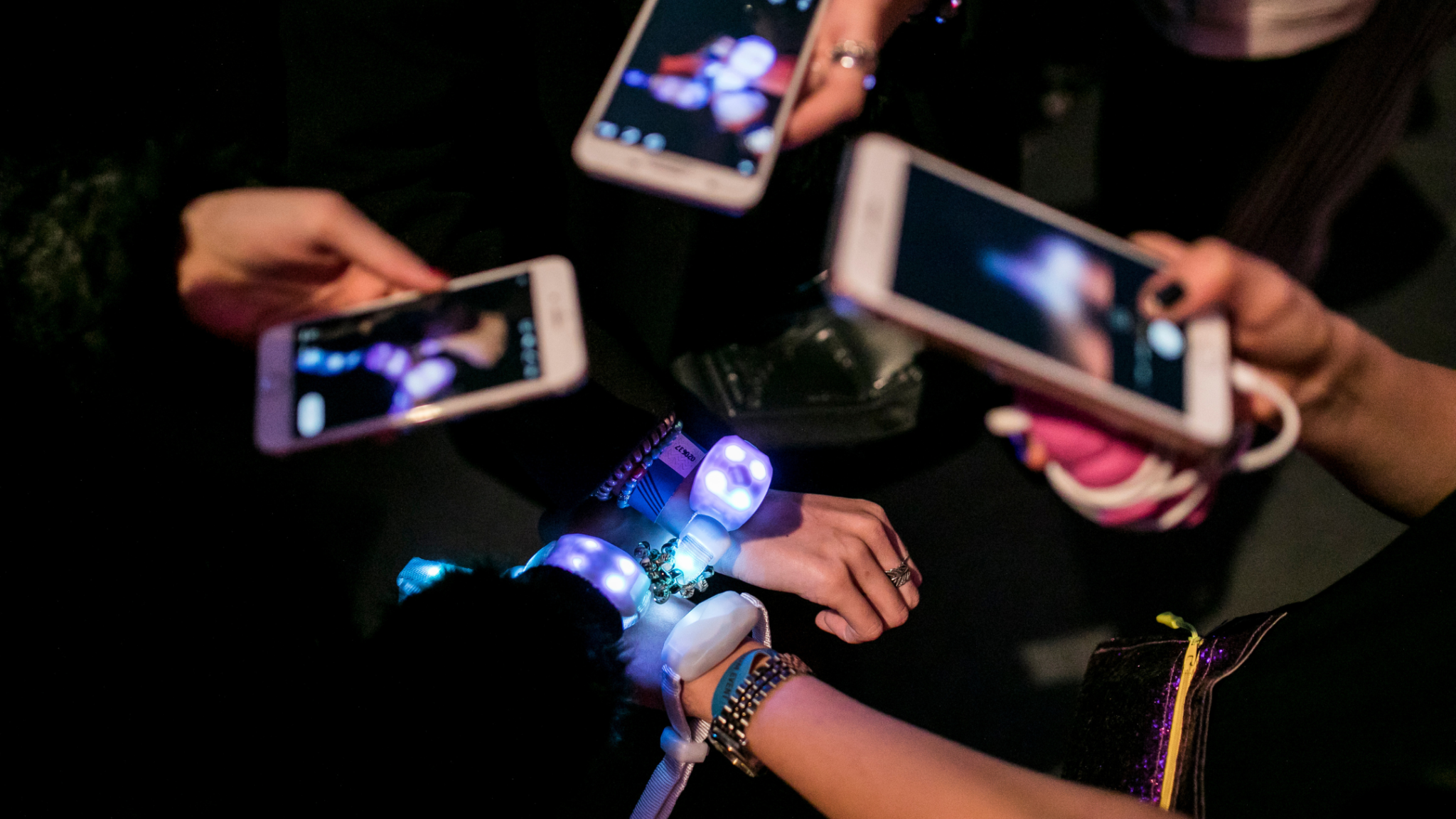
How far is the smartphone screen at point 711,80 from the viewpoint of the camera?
0.66 m

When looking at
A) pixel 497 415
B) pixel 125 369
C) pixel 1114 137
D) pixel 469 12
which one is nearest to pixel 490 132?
pixel 469 12

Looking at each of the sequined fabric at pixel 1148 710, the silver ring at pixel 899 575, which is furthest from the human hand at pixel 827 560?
the sequined fabric at pixel 1148 710

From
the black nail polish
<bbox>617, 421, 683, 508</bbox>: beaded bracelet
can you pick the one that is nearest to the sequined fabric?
the black nail polish

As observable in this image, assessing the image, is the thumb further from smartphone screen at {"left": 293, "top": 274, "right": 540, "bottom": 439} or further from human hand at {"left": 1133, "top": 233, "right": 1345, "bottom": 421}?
human hand at {"left": 1133, "top": 233, "right": 1345, "bottom": 421}

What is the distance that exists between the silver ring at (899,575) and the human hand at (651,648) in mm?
276

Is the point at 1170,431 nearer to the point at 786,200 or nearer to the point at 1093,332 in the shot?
the point at 1093,332

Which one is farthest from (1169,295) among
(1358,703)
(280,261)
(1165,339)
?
(280,261)

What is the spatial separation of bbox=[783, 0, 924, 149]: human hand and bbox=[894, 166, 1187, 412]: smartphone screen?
6.2 inches

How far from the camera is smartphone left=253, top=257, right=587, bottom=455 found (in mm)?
614

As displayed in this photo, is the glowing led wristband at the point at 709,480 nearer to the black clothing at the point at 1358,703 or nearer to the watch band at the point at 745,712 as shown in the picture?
the watch band at the point at 745,712

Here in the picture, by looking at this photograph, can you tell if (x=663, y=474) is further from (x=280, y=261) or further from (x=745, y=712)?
(x=280, y=261)

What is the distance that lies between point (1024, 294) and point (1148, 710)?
21.0 inches

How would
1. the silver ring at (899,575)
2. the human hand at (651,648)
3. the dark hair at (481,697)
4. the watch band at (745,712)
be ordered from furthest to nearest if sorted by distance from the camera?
the silver ring at (899,575) < the human hand at (651,648) < the watch band at (745,712) < the dark hair at (481,697)

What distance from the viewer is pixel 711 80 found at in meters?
0.70
